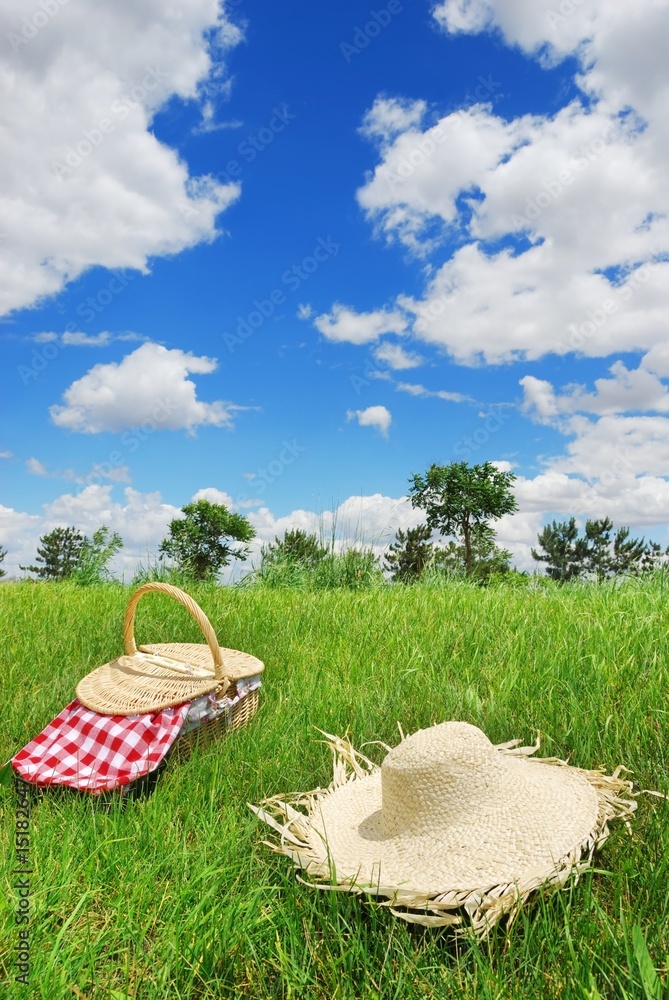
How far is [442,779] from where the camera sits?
204cm

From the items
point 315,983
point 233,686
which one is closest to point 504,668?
point 233,686

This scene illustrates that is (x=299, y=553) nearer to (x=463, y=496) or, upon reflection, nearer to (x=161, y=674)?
(x=161, y=674)

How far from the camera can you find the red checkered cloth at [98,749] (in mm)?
2957

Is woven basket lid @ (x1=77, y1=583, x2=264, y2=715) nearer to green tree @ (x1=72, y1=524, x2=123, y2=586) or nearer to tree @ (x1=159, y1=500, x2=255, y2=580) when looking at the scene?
green tree @ (x1=72, y1=524, x2=123, y2=586)

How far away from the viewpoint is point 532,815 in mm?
2037

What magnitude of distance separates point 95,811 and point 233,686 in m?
0.82

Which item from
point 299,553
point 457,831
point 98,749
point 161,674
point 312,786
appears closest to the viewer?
point 457,831

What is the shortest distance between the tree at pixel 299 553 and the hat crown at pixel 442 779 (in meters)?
5.72

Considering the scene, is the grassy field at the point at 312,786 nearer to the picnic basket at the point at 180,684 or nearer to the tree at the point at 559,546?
the picnic basket at the point at 180,684

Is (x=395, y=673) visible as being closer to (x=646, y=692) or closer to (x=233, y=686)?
(x=233, y=686)

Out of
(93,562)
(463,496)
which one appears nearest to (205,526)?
(463,496)

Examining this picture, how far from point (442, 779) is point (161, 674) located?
75.9 inches

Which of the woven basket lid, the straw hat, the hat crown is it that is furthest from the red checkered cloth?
the hat crown

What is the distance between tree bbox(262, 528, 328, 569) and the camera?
25.8ft
